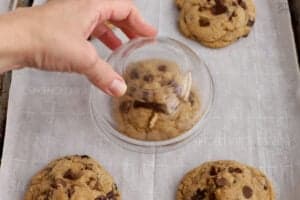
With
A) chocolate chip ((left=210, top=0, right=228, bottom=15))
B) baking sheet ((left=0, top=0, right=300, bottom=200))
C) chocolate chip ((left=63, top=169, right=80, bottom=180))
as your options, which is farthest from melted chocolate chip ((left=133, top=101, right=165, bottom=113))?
chocolate chip ((left=210, top=0, right=228, bottom=15))

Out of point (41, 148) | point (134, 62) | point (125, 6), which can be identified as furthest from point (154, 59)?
point (41, 148)

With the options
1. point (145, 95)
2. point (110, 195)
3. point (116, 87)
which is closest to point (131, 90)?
point (145, 95)

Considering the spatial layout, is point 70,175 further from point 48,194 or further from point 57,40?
point 57,40

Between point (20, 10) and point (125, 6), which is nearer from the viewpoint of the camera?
point (20, 10)

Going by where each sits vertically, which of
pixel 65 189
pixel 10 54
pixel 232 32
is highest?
pixel 232 32

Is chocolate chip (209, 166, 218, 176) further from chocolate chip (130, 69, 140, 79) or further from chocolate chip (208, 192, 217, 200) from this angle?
chocolate chip (130, 69, 140, 79)

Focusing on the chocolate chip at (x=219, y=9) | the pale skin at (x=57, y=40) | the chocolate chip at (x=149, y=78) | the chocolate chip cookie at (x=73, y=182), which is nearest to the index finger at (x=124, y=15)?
the pale skin at (x=57, y=40)

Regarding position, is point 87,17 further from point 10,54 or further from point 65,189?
point 65,189
